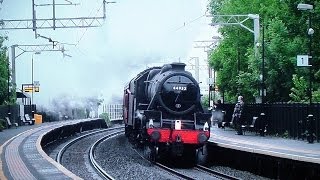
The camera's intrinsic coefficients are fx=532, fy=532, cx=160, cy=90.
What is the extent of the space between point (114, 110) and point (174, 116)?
51.0m

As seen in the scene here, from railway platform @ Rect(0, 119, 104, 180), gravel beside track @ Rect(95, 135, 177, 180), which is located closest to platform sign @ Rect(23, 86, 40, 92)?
gravel beside track @ Rect(95, 135, 177, 180)

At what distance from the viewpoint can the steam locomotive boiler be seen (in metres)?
20.3

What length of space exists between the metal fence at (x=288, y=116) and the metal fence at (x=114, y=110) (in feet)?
Result: 141

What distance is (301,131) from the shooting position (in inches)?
922

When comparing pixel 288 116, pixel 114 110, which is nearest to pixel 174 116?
pixel 288 116

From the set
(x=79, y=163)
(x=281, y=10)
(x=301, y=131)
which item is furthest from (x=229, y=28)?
(x=79, y=163)

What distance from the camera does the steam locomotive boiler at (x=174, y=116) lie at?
66.5ft

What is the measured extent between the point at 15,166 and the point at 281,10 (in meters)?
20.3

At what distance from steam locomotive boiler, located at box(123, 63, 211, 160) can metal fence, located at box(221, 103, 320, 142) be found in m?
4.68

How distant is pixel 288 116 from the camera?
24516 mm

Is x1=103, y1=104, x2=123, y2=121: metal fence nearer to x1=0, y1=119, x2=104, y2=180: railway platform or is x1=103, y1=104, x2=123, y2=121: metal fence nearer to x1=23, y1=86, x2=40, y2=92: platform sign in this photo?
x1=23, y1=86, x2=40, y2=92: platform sign

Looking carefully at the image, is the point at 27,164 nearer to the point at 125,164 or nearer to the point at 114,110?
the point at 125,164

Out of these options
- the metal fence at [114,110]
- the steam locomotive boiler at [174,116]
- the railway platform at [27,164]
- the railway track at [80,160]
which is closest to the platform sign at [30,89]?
the metal fence at [114,110]

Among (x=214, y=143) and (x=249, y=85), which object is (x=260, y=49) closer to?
(x=249, y=85)
